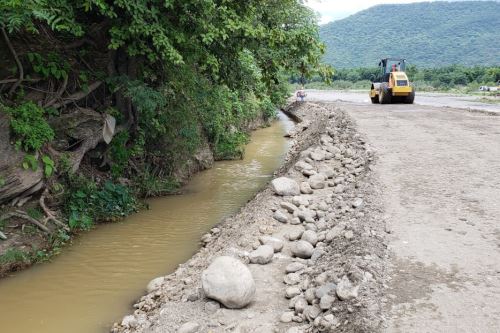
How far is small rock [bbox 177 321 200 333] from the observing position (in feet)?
14.4

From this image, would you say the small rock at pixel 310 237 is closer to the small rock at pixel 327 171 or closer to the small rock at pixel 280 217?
the small rock at pixel 280 217

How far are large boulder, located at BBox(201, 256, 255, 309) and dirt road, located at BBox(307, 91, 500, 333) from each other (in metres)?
1.39

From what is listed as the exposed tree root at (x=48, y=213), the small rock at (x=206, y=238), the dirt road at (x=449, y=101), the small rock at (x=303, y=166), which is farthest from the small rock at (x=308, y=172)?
the dirt road at (x=449, y=101)

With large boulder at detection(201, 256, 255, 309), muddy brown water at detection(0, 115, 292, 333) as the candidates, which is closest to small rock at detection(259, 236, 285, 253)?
large boulder at detection(201, 256, 255, 309)

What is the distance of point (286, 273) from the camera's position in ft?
17.3

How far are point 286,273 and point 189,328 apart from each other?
1395mm

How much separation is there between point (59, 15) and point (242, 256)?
4.61 metres

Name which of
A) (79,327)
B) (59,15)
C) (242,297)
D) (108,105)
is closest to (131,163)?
(108,105)

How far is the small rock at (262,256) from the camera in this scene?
5578 mm

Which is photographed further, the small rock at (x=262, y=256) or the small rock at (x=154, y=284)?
the small rock at (x=154, y=284)

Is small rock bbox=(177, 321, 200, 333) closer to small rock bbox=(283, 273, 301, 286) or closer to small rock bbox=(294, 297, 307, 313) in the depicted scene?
small rock bbox=(294, 297, 307, 313)

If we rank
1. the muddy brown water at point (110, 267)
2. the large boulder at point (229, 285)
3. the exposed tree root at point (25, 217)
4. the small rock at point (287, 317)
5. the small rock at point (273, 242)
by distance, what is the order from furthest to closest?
the exposed tree root at point (25, 217)
the small rock at point (273, 242)
the muddy brown water at point (110, 267)
the large boulder at point (229, 285)
the small rock at point (287, 317)

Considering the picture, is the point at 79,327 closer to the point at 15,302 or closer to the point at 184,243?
the point at 15,302

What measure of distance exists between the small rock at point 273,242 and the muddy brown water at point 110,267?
1.88 meters
